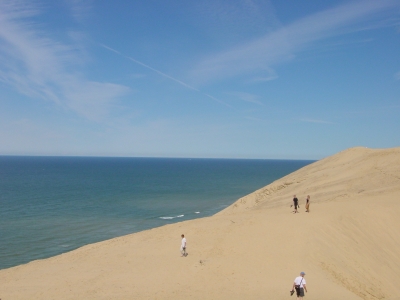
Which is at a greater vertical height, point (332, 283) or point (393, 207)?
point (393, 207)

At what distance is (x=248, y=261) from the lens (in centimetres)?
1906

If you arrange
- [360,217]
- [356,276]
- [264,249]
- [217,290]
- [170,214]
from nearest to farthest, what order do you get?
[217,290]
[356,276]
[264,249]
[360,217]
[170,214]

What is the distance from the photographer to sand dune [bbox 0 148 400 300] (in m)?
16.3

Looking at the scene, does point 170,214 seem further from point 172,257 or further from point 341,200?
point 172,257

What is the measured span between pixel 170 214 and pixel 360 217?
32150 mm

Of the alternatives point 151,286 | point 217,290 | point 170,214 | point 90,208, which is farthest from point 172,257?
point 90,208

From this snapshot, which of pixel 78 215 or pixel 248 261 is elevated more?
pixel 248 261

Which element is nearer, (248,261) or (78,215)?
(248,261)

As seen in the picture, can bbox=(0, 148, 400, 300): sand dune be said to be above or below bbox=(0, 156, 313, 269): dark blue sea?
above

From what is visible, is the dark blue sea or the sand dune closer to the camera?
the sand dune

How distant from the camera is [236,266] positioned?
18453 mm

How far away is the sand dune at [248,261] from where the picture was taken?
53.5 ft

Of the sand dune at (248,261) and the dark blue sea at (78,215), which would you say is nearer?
the sand dune at (248,261)

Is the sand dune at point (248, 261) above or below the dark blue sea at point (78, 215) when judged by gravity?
above
